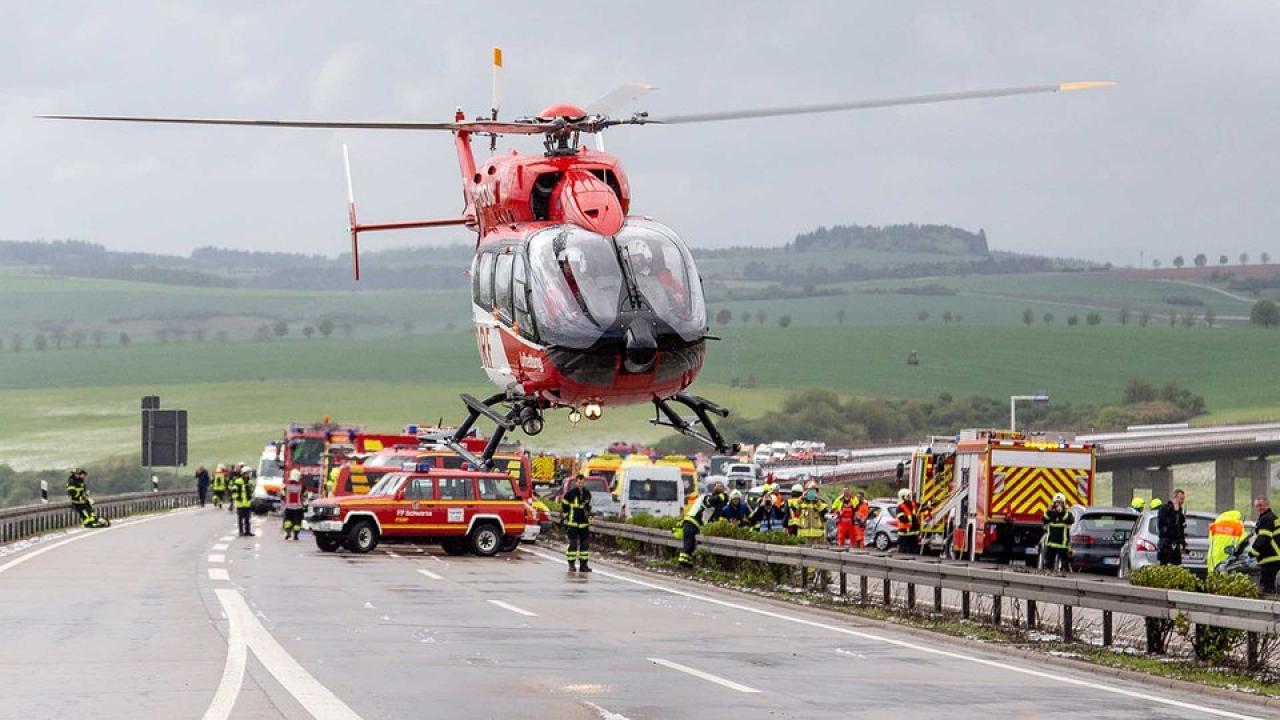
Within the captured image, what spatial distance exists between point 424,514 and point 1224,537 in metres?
16.7

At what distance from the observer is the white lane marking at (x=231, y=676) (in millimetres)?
13742

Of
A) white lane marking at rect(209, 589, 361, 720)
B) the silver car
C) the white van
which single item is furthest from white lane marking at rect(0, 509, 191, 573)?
the silver car

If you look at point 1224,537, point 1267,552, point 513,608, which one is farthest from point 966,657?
point 1224,537

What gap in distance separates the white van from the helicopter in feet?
93.7

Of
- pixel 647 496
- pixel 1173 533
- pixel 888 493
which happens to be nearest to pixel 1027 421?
pixel 888 493

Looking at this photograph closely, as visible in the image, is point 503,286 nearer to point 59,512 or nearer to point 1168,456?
point 59,512

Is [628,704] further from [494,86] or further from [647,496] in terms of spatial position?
[647,496]

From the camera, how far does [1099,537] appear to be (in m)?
34.7

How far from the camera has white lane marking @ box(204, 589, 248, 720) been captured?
45.1ft

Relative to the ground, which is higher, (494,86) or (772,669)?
(494,86)

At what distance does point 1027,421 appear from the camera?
159 meters

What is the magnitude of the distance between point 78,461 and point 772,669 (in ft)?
463

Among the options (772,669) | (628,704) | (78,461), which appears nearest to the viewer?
(628,704)

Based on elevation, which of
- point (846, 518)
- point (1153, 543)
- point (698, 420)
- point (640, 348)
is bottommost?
point (846, 518)
